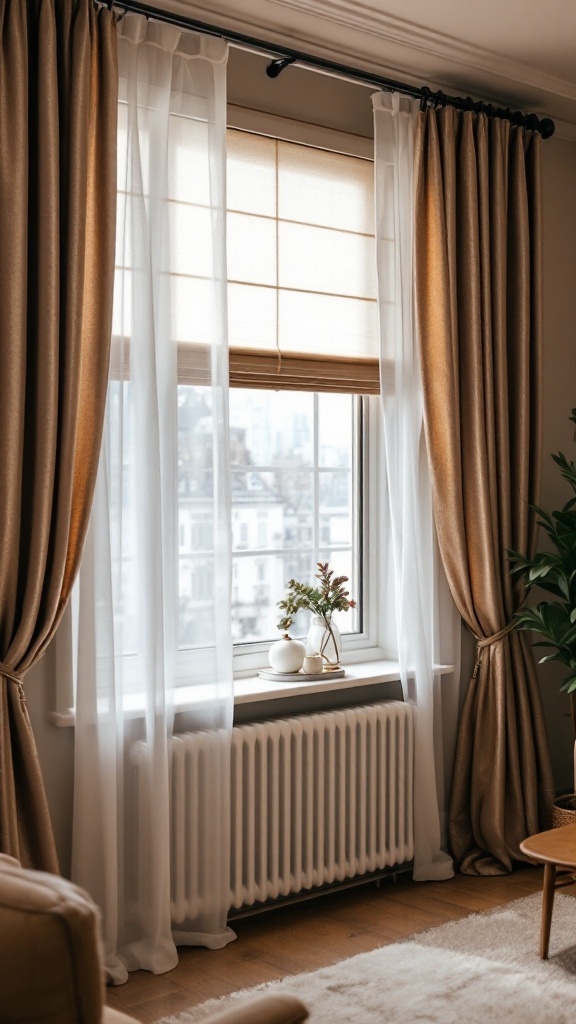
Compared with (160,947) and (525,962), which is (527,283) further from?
(160,947)

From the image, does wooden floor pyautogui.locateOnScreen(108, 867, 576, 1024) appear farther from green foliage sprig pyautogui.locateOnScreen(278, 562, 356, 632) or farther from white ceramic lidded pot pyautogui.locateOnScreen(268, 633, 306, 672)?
green foliage sprig pyautogui.locateOnScreen(278, 562, 356, 632)

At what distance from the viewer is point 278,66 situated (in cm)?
346

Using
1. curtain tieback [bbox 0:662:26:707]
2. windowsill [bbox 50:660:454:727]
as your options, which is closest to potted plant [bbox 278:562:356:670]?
windowsill [bbox 50:660:454:727]

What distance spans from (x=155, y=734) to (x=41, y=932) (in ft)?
6.34

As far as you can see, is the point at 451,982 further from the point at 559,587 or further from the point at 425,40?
the point at 425,40

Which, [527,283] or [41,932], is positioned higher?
[527,283]

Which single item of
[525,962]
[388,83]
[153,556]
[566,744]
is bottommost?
[525,962]

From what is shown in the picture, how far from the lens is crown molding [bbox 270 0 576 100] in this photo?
10.8 feet

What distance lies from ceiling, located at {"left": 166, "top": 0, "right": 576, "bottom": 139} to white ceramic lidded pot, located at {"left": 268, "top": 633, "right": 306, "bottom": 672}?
6.61 feet

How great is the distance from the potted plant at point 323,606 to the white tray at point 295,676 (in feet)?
0.17

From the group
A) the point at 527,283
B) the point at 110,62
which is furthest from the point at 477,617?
the point at 110,62

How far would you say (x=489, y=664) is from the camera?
399 centimetres

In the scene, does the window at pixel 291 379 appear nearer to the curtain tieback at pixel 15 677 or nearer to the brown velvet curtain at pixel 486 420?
the brown velvet curtain at pixel 486 420

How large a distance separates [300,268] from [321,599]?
115 centimetres
